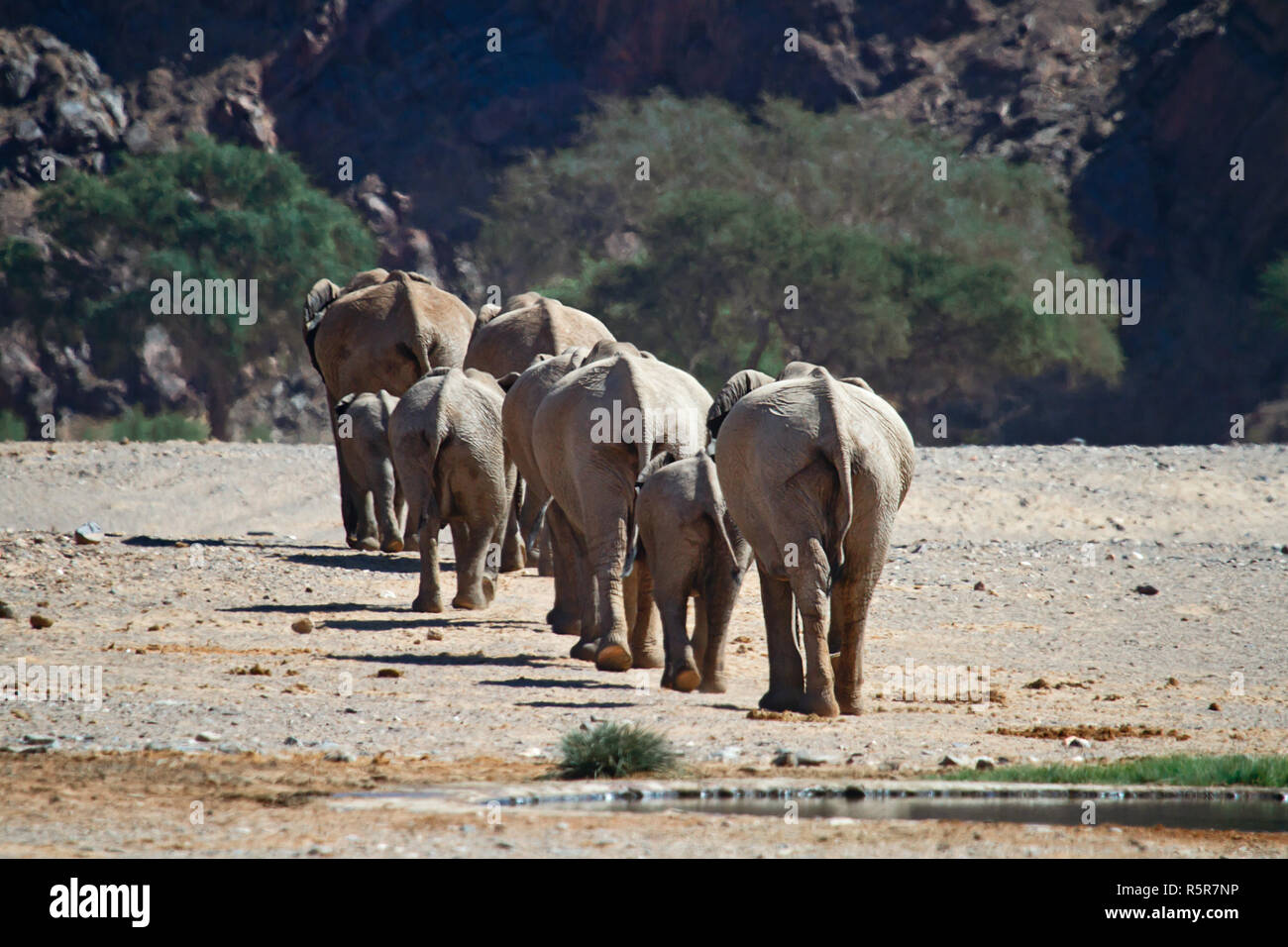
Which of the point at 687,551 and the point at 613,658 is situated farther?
the point at 613,658

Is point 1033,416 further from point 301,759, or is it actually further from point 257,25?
point 301,759

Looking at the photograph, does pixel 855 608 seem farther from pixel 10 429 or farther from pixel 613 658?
pixel 10 429

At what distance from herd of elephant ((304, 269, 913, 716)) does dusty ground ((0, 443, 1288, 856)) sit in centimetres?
38

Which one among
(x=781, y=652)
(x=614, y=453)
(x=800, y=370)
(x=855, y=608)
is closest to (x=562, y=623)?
(x=614, y=453)

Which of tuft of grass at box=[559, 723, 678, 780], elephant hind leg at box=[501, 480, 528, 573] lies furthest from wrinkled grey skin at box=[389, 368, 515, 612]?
tuft of grass at box=[559, 723, 678, 780]

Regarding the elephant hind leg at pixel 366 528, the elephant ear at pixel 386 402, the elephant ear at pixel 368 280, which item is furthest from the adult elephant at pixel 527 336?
the elephant ear at pixel 368 280

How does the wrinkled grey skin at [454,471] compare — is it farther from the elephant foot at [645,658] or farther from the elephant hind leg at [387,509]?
the elephant hind leg at [387,509]

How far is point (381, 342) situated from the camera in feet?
60.2

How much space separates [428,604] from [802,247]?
29.3m

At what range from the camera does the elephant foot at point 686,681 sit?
10586 mm

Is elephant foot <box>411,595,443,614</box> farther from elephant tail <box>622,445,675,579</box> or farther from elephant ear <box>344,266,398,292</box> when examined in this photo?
elephant ear <box>344,266,398,292</box>

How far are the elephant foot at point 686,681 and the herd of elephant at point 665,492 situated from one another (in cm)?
1
